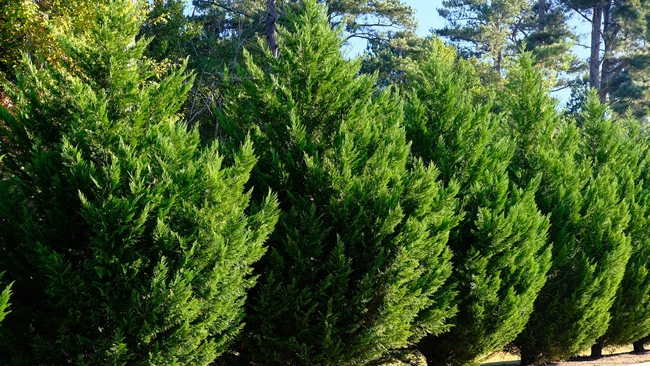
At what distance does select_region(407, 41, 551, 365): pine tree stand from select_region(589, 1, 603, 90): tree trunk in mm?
25515

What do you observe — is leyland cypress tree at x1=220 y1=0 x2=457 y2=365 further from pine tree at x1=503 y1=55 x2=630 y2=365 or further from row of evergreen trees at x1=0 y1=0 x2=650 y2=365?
pine tree at x1=503 y1=55 x2=630 y2=365

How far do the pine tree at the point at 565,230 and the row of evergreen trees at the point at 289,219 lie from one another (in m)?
0.04

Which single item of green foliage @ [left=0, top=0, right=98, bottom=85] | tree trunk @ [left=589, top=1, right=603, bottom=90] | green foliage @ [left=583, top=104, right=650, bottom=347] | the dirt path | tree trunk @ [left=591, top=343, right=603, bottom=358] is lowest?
the dirt path

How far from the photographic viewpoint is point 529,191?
1148cm

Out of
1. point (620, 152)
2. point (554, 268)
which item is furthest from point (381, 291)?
point (620, 152)

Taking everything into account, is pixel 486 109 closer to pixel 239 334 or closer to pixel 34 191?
pixel 239 334

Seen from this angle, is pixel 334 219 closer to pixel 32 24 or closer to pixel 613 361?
pixel 32 24

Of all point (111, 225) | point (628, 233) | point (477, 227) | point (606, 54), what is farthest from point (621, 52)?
point (111, 225)

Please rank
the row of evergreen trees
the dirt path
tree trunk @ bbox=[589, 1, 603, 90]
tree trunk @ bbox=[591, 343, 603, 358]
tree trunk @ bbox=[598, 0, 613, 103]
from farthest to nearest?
tree trunk @ bbox=[598, 0, 613, 103] < tree trunk @ bbox=[589, 1, 603, 90] < tree trunk @ bbox=[591, 343, 603, 358] < the dirt path < the row of evergreen trees

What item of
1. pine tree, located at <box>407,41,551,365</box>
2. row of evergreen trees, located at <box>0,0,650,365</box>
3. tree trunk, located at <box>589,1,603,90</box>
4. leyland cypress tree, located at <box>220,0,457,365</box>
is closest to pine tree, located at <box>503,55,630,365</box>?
row of evergreen trees, located at <box>0,0,650,365</box>

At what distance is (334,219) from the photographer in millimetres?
9008

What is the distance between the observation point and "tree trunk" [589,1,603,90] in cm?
3441

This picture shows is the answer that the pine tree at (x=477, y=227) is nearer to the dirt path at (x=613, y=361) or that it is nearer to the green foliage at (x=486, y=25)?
the dirt path at (x=613, y=361)

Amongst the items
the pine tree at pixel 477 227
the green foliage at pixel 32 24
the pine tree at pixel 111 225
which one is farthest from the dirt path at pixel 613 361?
the green foliage at pixel 32 24
